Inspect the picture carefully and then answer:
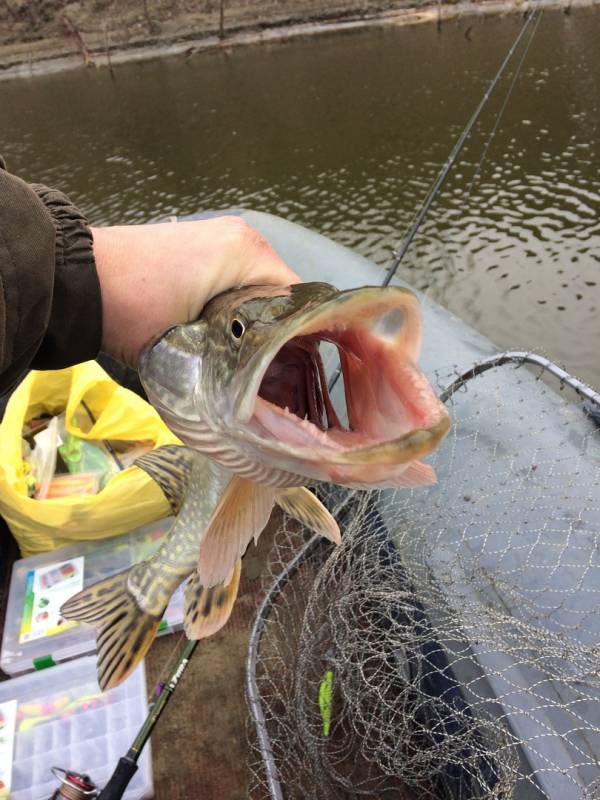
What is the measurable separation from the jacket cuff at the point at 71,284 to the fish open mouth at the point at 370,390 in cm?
46

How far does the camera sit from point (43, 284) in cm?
107

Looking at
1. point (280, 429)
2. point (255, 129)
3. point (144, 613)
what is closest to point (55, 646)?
point (144, 613)

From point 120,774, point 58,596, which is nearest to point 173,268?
point 120,774

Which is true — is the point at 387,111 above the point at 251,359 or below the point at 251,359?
below

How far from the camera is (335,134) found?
39.4 ft

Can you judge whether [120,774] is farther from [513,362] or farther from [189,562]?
[513,362]

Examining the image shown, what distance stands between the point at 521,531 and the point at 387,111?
12.7 meters

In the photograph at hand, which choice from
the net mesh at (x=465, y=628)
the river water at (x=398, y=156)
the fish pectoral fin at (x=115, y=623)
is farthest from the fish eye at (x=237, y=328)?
the river water at (x=398, y=156)

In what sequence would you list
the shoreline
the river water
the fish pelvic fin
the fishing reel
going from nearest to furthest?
1. the fish pelvic fin
2. the fishing reel
3. the river water
4. the shoreline

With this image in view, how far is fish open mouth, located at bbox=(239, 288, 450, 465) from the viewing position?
0.83m

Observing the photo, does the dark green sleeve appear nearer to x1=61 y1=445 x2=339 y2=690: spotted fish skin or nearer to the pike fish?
the pike fish

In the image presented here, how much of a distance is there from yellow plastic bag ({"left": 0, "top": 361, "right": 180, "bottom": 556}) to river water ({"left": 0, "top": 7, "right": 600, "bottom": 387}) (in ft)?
→ 5.86

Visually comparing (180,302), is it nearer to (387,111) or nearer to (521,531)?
(521,531)

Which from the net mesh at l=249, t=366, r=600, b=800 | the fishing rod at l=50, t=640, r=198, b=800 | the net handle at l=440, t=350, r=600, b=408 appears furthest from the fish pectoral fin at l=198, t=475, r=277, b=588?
the net handle at l=440, t=350, r=600, b=408
